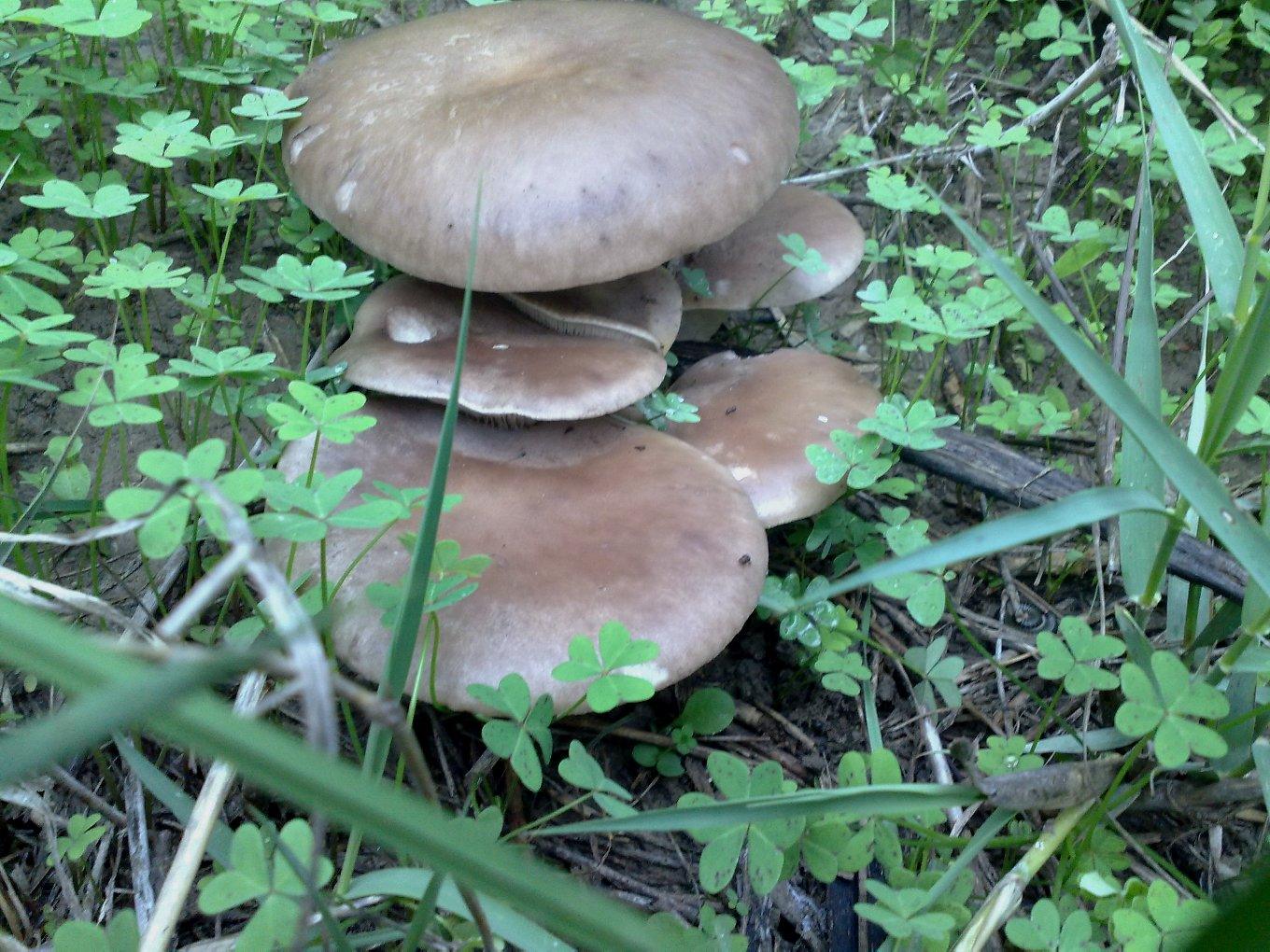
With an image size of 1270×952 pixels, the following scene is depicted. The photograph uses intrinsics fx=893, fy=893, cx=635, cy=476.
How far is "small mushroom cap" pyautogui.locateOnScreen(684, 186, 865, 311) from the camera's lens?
2637 mm

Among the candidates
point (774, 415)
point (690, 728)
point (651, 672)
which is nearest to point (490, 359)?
point (774, 415)

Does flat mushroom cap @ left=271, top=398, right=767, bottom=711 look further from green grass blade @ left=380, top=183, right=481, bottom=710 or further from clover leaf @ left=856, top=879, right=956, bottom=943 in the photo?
clover leaf @ left=856, top=879, right=956, bottom=943

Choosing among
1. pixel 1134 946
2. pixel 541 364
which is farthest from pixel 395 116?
pixel 1134 946

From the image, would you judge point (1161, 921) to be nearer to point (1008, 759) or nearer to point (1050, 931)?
point (1050, 931)

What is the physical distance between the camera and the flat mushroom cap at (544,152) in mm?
2002

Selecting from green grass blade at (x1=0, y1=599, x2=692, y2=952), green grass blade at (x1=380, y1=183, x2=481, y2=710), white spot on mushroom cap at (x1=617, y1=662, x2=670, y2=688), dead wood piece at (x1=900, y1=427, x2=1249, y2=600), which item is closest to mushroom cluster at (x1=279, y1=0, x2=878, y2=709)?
white spot on mushroom cap at (x1=617, y1=662, x2=670, y2=688)

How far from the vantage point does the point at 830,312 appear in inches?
130

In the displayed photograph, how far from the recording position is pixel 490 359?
210 centimetres

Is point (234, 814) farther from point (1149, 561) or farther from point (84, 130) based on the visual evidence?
point (84, 130)

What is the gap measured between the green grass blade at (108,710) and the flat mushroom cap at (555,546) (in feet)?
3.51

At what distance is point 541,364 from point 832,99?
7.96 feet

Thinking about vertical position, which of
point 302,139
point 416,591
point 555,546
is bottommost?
point 555,546

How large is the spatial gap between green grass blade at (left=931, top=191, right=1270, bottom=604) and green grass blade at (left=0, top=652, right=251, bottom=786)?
1185 millimetres

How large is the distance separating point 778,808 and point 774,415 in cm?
119
